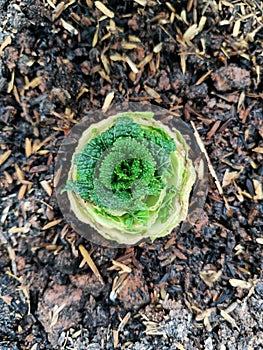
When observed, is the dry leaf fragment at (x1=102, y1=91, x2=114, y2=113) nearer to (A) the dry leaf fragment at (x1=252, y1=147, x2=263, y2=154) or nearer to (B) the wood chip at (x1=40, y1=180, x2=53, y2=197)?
(B) the wood chip at (x1=40, y1=180, x2=53, y2=197)

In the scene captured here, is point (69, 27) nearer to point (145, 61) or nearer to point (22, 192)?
point (145, 61)

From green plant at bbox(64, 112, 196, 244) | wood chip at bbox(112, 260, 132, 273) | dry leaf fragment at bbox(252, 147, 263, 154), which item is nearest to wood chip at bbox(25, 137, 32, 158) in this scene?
green plant at bbox(64, 112, 196, 244)

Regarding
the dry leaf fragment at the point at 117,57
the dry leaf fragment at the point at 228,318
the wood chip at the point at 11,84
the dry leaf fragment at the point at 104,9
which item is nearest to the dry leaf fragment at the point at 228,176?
the dry leaf fragment at the point at 228,318

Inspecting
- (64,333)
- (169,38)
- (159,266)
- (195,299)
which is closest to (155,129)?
(169,38)

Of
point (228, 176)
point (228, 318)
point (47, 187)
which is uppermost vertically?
point (47, 187)

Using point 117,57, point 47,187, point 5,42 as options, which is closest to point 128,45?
point 117,57

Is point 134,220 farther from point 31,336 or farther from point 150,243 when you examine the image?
point 31,336
